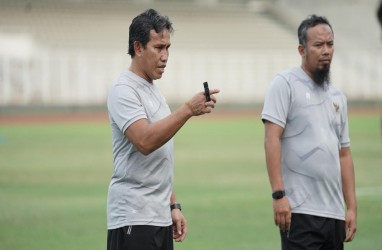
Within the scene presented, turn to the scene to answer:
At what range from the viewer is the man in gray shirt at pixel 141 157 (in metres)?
4.98

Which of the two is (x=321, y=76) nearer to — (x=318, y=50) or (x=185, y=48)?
(x=318, y=50)

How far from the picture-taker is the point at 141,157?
5004mm

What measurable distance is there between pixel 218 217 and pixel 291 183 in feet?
18.3

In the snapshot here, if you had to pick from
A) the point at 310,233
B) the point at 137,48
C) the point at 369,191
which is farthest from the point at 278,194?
the point at 369,191

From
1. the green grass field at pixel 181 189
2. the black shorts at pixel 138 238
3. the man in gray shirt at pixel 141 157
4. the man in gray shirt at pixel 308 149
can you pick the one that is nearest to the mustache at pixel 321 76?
the man in gray shirt at pixel 308 149

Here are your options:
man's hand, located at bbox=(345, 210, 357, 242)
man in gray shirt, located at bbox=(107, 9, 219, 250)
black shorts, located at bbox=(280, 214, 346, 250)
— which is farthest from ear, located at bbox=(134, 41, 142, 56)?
man's hand, located at bbox=(345, 210, 357, 242)

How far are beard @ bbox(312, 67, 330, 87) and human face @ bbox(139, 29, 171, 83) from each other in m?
1.06

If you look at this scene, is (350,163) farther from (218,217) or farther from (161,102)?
(218,217)

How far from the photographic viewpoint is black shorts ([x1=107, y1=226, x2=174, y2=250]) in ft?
16.4

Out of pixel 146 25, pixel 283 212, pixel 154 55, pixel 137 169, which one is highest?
pixel 146 25

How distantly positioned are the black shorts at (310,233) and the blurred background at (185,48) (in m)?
25.5

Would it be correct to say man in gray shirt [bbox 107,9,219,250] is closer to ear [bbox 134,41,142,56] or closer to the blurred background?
ear [bbox 134,41,142,56]

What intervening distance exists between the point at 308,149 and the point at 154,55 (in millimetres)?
1163

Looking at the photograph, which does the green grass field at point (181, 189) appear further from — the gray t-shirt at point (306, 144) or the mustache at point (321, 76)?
the mustache at point (321, 76)
